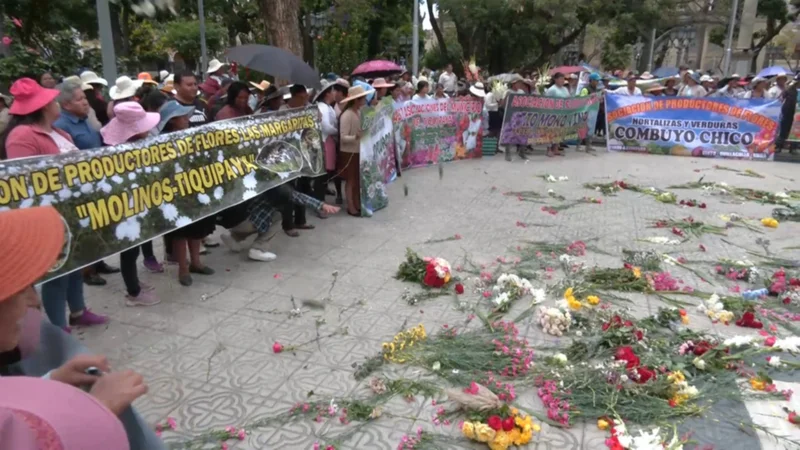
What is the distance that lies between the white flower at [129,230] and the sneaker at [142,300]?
0.77m

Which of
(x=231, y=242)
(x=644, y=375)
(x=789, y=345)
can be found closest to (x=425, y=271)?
(x=231, y=242)

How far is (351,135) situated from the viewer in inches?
285

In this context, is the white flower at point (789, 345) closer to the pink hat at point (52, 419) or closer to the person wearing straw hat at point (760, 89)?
the pink hat at point (52, 419)

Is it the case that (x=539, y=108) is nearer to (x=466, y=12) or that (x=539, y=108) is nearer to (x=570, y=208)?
(x=570, y=208)

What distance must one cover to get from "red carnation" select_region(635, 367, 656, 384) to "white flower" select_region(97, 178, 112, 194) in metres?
3.77

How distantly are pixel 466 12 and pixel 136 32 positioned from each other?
19.7m

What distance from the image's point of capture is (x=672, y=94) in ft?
44.5

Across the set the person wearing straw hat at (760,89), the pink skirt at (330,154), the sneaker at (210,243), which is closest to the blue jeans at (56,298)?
the sneaker at (210,243)

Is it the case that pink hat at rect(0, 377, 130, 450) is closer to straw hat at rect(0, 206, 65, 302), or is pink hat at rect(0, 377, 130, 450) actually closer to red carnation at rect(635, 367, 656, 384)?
straw hat at rect(0, 206, 65, 302)

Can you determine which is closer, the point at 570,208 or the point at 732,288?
the point at 732,288

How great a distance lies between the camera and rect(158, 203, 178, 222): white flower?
4.58 m

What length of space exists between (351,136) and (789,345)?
5005 millimetres

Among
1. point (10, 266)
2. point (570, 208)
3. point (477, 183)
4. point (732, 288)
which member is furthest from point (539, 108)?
point (10, 266)

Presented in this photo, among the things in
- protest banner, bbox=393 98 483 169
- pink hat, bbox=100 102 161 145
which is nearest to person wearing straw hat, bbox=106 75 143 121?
pink hat, bbox=100 102 161 145
